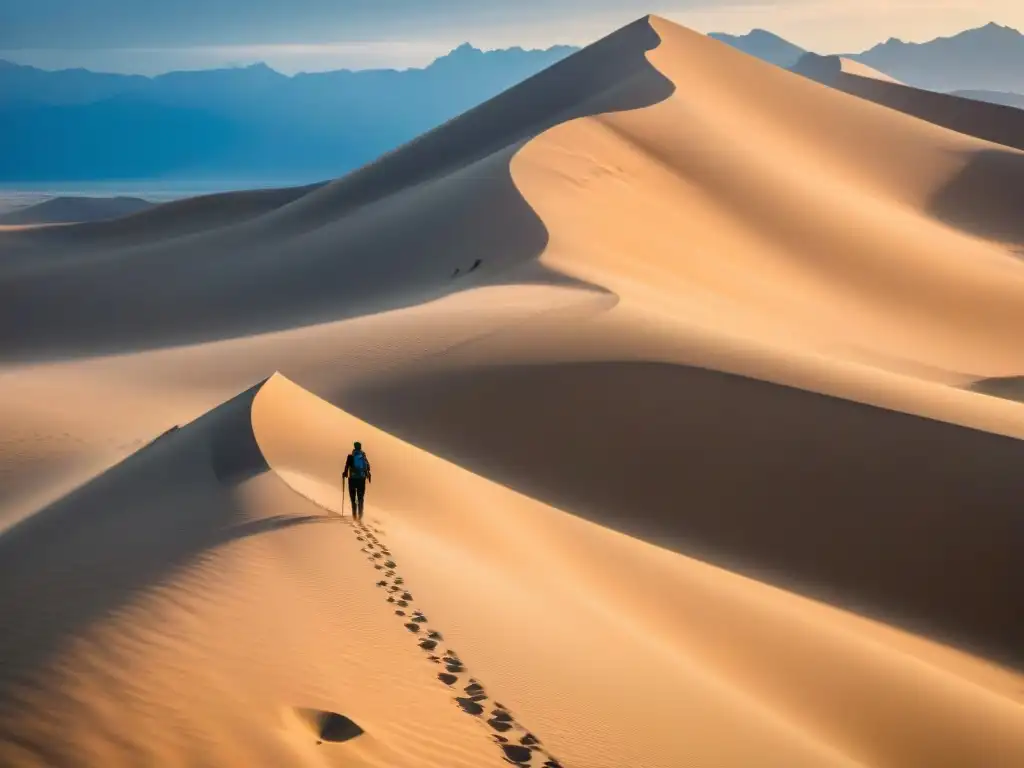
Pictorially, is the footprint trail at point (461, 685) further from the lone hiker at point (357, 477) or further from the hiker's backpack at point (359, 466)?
the hiker's backpack at point (359, 466)

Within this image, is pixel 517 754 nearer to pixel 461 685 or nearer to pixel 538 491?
pixel 461 685

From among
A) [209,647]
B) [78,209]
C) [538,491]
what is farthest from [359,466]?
[78,209]

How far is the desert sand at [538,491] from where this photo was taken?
22.6 feet

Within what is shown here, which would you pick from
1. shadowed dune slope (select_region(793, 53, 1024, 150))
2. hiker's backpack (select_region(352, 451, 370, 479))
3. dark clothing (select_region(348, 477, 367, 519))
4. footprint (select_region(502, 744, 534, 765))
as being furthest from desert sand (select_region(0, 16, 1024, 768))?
shadowed dune slope (select_region(793, 53, 1024, 150))

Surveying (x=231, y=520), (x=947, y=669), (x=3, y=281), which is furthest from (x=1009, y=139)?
(x=231, y=520)

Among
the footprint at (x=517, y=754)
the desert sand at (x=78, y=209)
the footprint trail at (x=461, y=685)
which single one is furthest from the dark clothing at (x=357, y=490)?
the desert sand at (x=78, y=209)

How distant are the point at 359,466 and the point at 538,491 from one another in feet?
15.5

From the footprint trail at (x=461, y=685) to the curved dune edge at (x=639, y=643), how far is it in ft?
0.42

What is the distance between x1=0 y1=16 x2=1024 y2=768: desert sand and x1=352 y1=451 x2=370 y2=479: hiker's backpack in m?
0.43

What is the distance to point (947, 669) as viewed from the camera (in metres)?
11.0

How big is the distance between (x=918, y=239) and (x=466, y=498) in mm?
24689

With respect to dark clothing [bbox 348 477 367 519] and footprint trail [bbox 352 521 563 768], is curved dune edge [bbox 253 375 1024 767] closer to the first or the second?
footprint trail [bbox 352 521 563 768]

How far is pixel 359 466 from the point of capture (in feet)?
32.3

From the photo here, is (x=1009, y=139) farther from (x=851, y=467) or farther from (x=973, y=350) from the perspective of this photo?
(x=851, y=467)
